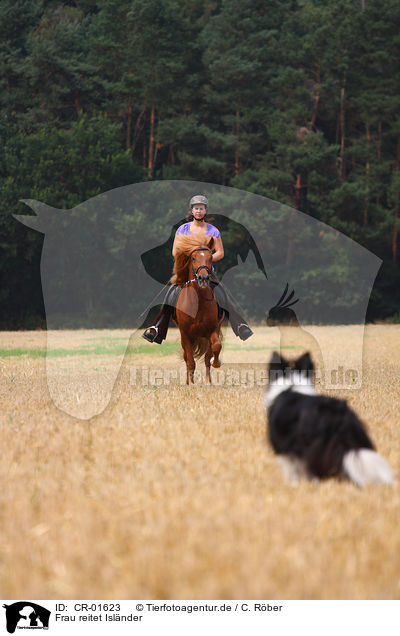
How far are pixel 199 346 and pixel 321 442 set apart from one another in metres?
6.62

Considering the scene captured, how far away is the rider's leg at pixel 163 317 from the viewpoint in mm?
10344

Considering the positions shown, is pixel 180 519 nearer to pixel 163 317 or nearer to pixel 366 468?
pixel 366 468

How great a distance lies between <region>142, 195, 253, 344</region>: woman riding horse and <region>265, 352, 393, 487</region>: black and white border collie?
5.46m

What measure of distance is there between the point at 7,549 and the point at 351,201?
4064 cm

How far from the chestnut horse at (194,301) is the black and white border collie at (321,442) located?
525 cm

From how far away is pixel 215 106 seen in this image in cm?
4550

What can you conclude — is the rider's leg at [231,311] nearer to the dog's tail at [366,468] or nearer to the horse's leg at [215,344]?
the horse's leg at [215,344]

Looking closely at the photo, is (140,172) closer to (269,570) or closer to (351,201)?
(351,201)

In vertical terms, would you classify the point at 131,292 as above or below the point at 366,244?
below

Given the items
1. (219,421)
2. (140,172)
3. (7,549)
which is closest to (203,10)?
(140,172)

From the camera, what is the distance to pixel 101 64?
45062 millimetres

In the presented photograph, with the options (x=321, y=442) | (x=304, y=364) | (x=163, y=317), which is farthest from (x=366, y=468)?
(x=163, y=317)

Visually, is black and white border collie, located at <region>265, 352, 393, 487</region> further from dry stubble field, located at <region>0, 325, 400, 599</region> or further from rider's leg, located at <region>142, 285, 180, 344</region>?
rider's leg, located at <region>142, 285, 180, 344</region>
